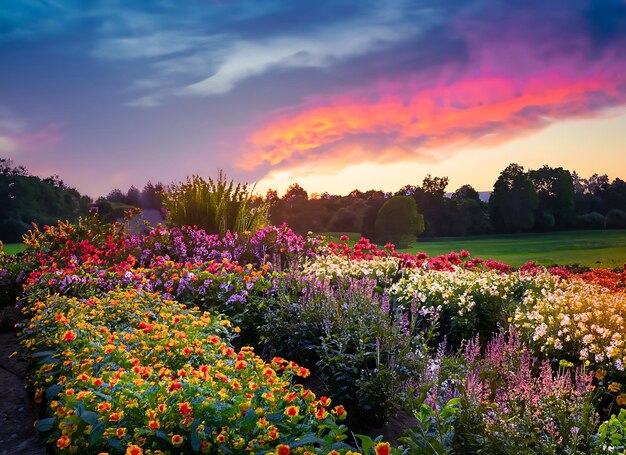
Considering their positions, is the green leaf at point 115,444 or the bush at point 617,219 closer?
the green leaf at point 115,444

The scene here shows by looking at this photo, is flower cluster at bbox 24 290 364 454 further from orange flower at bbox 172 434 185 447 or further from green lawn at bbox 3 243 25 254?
green lawn at bbox 3 243 25 254

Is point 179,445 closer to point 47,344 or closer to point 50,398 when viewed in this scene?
point 50,398

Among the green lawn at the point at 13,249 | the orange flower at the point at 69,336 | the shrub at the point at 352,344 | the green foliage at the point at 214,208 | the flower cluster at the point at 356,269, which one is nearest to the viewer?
the orange flower at the point at 69,336

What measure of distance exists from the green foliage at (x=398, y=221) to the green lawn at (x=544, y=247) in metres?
0.70

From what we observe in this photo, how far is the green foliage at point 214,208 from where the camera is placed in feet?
39.3

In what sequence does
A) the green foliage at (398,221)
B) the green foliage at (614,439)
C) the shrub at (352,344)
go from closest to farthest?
the green foliage at (614,439)
the shrub at (352,344)
the green foliage at (398,221)

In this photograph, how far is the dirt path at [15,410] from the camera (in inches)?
146

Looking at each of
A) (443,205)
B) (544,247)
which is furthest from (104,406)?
(443,205)

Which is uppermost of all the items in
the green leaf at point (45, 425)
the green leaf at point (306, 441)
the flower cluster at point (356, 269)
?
the flower cluster at point (356, 269)

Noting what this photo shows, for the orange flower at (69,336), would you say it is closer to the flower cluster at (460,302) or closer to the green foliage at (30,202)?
the flower cluster at (460,302)

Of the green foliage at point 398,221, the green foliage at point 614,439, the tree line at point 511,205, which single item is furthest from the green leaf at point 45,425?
the tree line at point 511,205

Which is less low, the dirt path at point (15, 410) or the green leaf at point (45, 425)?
the green leaf at point (45, 425)

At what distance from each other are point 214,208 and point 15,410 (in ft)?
25.7

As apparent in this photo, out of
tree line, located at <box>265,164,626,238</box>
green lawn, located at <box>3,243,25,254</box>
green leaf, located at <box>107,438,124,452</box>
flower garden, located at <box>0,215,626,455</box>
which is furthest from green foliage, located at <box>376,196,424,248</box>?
green leaf, located at <box>107,438,124,452</box>
